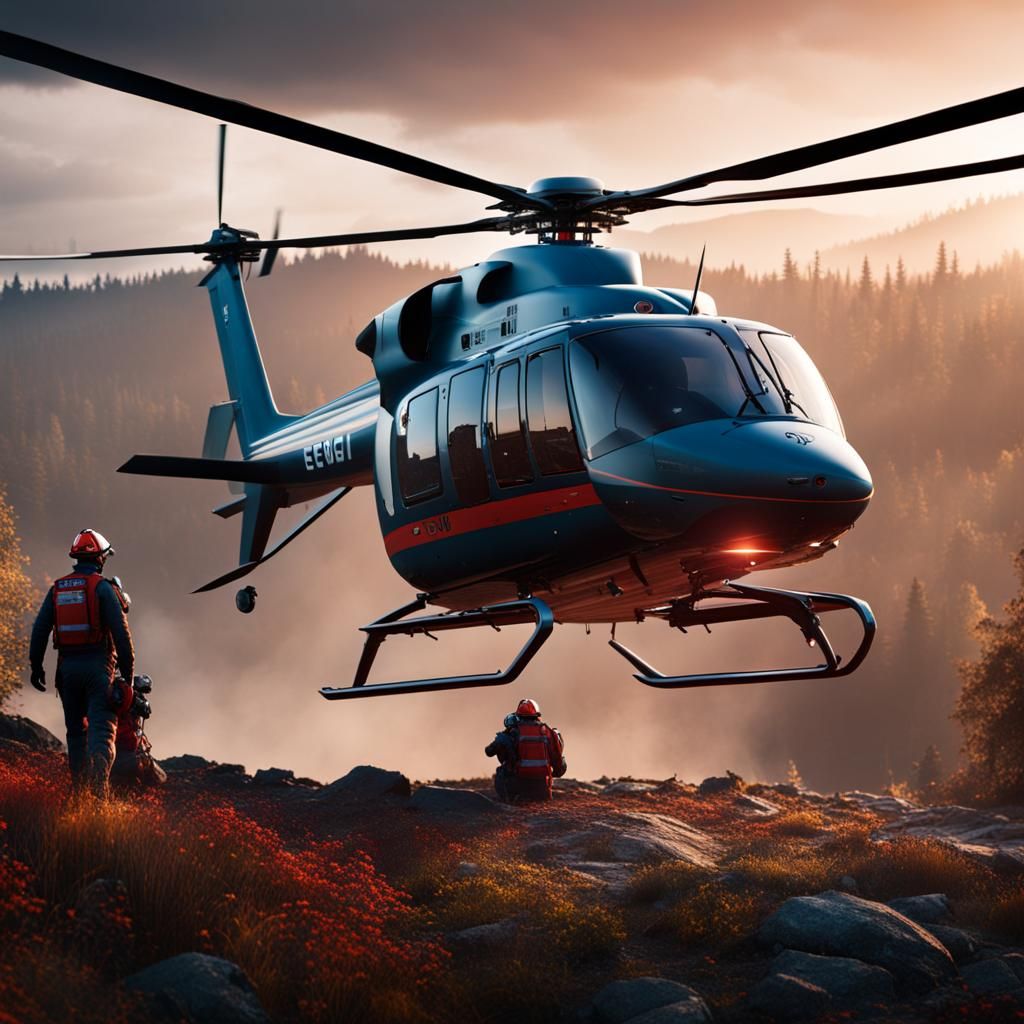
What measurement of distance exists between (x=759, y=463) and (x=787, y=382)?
1.13m

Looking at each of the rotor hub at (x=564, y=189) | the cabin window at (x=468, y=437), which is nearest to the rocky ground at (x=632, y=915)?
the cabin window at (x=468, y=437)

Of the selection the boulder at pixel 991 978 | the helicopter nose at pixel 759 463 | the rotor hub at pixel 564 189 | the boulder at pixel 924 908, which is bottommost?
the boulder at pixel 991 978

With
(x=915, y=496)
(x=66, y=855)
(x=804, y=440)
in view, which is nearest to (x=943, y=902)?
(x=804, y=440)

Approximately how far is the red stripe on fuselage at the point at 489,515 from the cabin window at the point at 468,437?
161 mm

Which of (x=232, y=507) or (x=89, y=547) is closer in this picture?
(x=89, y=547)

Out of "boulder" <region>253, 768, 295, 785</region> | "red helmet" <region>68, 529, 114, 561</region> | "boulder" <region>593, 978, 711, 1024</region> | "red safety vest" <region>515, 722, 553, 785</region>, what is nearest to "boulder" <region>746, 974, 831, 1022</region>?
"boulder" <region>593, 978, 711, 1024</region>

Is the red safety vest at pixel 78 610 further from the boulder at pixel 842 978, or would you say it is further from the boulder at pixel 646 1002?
the boulder at pixel 842 978

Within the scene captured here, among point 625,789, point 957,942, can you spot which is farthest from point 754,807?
point 957,942

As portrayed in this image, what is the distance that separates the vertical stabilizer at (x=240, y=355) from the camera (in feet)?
67.4

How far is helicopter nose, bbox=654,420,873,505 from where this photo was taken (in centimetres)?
1032

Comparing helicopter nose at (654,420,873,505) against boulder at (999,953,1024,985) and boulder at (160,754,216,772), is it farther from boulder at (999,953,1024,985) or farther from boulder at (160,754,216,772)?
boulder at (160,754,216,772)

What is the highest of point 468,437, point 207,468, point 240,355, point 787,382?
point 240,355

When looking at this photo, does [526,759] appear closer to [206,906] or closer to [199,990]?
[206,906]

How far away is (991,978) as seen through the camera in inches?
502
